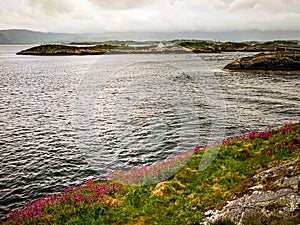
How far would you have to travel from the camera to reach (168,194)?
47.8 feet

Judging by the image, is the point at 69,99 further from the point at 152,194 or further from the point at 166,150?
the point at 152,194

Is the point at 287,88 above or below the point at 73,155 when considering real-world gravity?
above

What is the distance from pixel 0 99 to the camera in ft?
170

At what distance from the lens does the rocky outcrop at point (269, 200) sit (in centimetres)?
938

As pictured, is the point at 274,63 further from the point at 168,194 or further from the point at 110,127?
the point at 168,194

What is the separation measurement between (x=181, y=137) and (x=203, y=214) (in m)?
16.1

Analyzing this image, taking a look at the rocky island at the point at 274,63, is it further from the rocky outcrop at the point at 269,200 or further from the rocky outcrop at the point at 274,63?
the rocky outcrop at the point at 269,200

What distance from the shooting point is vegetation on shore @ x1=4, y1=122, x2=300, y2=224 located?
41.6 ft

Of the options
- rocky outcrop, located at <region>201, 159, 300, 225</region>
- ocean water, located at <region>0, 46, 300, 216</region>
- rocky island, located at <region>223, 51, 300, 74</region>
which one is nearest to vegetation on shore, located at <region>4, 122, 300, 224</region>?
rocky outcrop, located at <region>201, 159, 300, 225</region>

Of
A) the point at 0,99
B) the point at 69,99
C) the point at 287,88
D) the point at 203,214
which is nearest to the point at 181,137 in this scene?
the point at 203,214

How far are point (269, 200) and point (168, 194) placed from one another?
19.2 feet

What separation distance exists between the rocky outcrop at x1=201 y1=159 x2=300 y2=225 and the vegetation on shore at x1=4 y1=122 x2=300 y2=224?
412mm

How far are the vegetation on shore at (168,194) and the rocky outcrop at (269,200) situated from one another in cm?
41

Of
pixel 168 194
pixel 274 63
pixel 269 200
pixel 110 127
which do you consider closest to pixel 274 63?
pixel 274 63
